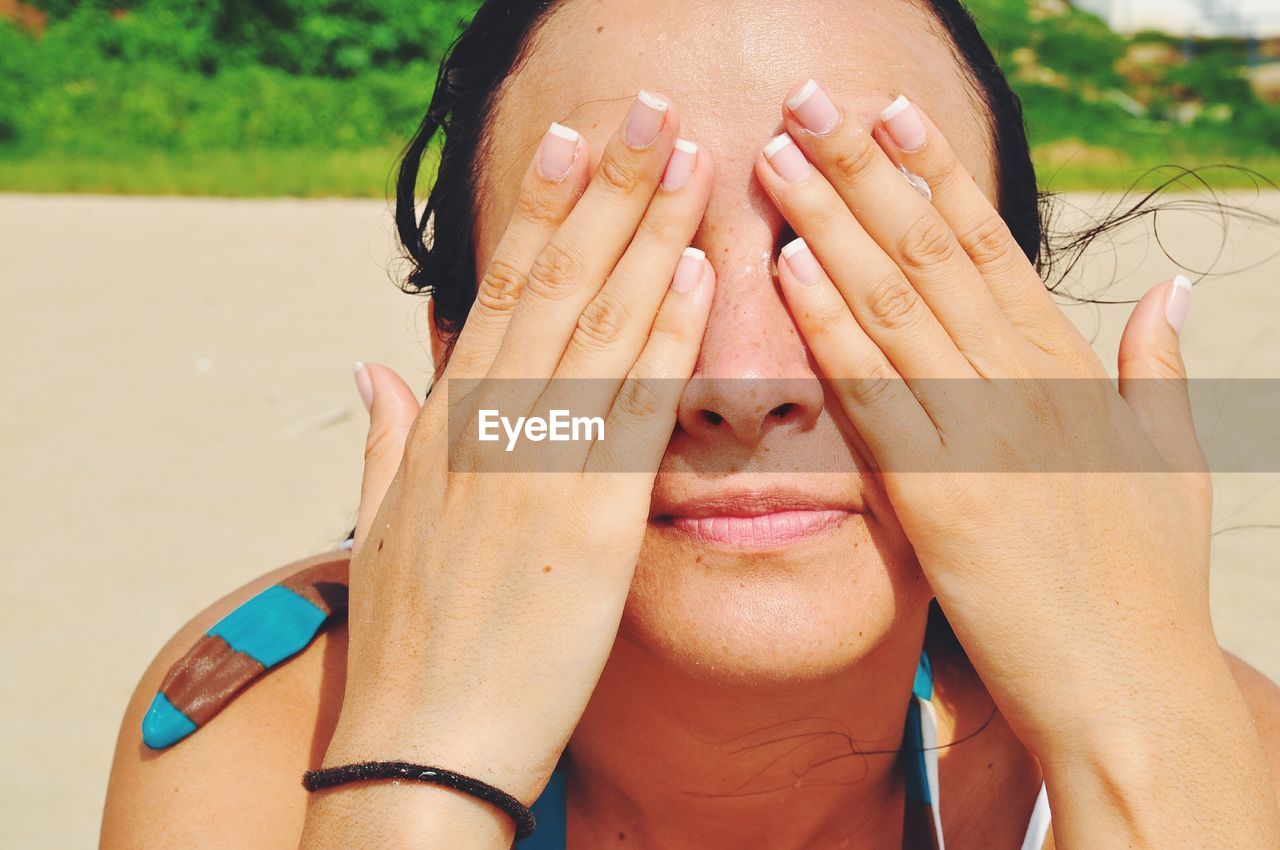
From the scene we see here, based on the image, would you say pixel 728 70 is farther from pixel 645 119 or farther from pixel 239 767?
pixel 239 767

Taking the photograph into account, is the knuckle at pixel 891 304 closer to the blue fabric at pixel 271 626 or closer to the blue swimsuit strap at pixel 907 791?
the blue swimsuit strap at pixel 907 791

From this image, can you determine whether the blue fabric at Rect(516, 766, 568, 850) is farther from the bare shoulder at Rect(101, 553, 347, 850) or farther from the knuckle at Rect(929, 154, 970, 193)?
the knuckle at Rect(929, 154, 970, 193)

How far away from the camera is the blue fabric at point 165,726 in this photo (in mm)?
1904

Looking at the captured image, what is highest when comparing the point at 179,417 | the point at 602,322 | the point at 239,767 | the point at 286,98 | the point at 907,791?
the point at 602,322

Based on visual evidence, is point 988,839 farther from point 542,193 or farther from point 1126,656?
point 542,193

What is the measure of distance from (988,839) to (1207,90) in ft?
60.5

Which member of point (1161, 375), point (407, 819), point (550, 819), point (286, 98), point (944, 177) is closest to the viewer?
point (407, 819)

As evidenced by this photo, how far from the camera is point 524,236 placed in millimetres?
1618

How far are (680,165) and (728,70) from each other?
0.18 meters

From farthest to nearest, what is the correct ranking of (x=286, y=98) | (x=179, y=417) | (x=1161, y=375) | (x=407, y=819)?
(x=286, y=98) < (x=179, y=417) < (x=1161, y=375) < (x=407, y=819)

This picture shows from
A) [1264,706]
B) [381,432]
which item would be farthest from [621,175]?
[1264,706]

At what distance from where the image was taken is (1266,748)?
197cm

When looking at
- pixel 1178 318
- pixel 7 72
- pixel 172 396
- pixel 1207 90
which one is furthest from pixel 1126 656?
pixel 1207 90

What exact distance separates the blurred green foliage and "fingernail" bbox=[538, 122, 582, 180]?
28.4 feet
